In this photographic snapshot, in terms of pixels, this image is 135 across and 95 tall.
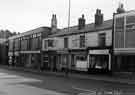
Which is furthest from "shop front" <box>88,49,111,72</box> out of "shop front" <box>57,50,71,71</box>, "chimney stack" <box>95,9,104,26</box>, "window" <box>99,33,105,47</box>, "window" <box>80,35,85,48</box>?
"shop front" <box>57,50,71,71</box>

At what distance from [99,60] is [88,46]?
2671mm

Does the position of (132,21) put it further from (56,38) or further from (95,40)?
(56,38)

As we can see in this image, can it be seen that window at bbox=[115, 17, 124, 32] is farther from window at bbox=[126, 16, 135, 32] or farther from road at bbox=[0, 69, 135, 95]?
road at bbox=[0, 69, 135, 95]

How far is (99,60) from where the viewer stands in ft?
89.0

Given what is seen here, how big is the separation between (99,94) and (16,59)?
134ft

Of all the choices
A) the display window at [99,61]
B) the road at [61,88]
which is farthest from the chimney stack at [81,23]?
the road at [61,88]

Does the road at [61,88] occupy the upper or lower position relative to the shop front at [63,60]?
lower

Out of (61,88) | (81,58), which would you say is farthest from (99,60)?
(61,88)

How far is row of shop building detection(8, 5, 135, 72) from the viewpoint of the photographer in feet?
79.0

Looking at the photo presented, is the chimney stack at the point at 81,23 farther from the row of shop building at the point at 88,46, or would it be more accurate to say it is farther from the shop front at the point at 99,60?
the shop front at the point at 99,60

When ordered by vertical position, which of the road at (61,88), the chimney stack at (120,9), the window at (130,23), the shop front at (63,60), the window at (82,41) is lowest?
the road at (61,88)

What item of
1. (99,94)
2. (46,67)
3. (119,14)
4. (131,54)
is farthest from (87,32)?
(99,94)

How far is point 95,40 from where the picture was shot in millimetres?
27719

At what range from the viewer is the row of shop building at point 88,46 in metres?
24.1
